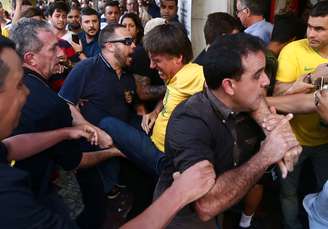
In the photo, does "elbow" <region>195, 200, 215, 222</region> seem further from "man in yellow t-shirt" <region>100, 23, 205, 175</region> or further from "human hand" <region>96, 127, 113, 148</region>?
"human hand" <region>96, 127, 113, 148</region>

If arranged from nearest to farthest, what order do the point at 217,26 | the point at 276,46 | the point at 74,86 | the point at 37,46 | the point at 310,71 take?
the point at 37,46 < the point at 310,71 < the point at 74,86 < the point at 276,46 < the point at 217,26

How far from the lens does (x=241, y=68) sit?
183 centimetres

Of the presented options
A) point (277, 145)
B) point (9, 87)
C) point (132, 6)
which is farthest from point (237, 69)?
point (132, 6)

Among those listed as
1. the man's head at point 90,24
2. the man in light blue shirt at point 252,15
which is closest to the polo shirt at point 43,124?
the man in light blue shirt at point 252,15

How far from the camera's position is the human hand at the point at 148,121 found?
3.27 metres

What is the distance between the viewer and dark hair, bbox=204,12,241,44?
3.83m

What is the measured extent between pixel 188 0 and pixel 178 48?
10.4 ft

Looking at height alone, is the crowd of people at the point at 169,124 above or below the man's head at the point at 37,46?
below

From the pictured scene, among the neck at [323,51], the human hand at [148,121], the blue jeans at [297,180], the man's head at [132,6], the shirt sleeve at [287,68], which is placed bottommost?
the blue jeans at [297,180]

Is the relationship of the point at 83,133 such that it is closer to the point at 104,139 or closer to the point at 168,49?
the point at 104,139

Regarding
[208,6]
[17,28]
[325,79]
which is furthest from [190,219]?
[208,6]

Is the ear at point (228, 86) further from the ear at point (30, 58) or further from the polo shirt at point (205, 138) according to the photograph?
the ear at point (30, 58)

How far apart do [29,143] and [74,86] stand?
50.7 inches

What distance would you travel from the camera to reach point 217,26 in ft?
12.6
